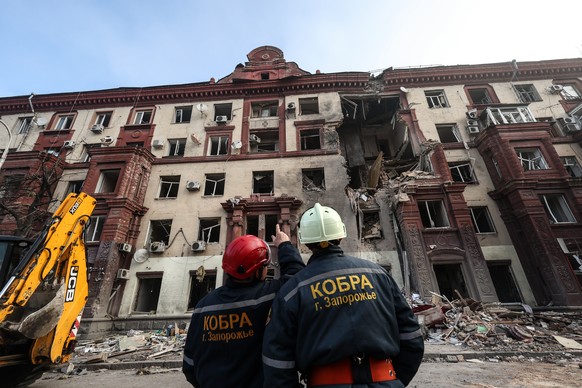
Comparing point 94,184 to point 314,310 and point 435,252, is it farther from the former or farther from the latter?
point 435,252

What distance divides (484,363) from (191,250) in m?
12.6

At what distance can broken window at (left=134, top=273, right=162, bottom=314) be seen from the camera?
13.2m

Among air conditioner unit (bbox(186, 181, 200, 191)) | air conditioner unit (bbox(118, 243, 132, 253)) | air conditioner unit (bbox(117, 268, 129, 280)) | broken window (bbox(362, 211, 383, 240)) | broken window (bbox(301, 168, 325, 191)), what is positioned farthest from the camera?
broken window (bbox(301, 168, 325, 191))

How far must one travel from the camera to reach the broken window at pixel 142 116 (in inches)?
739

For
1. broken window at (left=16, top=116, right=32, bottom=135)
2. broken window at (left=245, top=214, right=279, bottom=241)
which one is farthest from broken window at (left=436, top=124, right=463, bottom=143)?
broken window at (left=16, top=116, right=32, bottom=135)

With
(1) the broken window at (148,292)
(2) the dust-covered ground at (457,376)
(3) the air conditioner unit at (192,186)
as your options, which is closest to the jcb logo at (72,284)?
(2) the dust-covered ground at (457,376)

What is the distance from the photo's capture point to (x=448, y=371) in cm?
582

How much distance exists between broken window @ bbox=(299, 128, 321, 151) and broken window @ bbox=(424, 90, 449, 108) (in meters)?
8.26

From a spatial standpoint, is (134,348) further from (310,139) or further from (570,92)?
(570,92)

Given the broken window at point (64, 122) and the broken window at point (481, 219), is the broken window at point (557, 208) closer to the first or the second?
the broken window at point (481, 219)

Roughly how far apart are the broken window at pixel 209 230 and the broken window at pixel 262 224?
1.71m

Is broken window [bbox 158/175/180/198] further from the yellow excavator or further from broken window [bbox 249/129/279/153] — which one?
the yellow excavator

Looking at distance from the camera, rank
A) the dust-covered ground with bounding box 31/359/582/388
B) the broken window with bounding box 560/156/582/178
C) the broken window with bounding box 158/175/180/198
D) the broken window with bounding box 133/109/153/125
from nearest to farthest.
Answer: the dust-covered ground with bounding box 31/359/582/388
the broken window with bounding box 560/156/582/178
the broken window with bounding box 158/175/180/198
the broken window with bounding box 133/109/153/125

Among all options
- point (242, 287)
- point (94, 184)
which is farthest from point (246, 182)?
point (242, 287)
